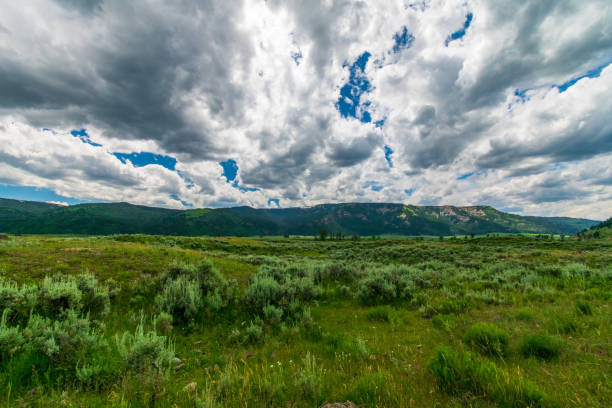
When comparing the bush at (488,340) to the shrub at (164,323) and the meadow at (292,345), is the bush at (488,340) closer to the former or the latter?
the meadow at (292,345)

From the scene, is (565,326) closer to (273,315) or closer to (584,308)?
(584,308)

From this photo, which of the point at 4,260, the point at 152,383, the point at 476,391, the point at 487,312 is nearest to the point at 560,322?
the point at 487,312

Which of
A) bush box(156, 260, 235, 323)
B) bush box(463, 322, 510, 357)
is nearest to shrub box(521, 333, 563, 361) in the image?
bush box(463, 322, 510, 357)

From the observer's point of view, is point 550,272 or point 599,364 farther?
point 550,272

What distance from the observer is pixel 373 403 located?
308 centimetres

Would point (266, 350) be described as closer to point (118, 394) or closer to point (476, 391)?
point (118, 394)

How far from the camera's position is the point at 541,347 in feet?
14.1

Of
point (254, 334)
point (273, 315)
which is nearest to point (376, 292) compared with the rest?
point (273, 315)

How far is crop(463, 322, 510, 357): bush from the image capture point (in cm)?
447

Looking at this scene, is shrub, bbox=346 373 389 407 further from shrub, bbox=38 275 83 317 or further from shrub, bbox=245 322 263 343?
shrub, bbox=38 275 83 317

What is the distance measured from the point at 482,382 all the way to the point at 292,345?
3698mm

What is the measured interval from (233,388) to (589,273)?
17115mm

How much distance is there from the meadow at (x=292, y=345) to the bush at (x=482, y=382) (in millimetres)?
17

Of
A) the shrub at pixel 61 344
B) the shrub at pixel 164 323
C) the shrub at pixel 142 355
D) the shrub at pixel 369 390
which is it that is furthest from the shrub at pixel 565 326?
the shrub at pixel 61 344
